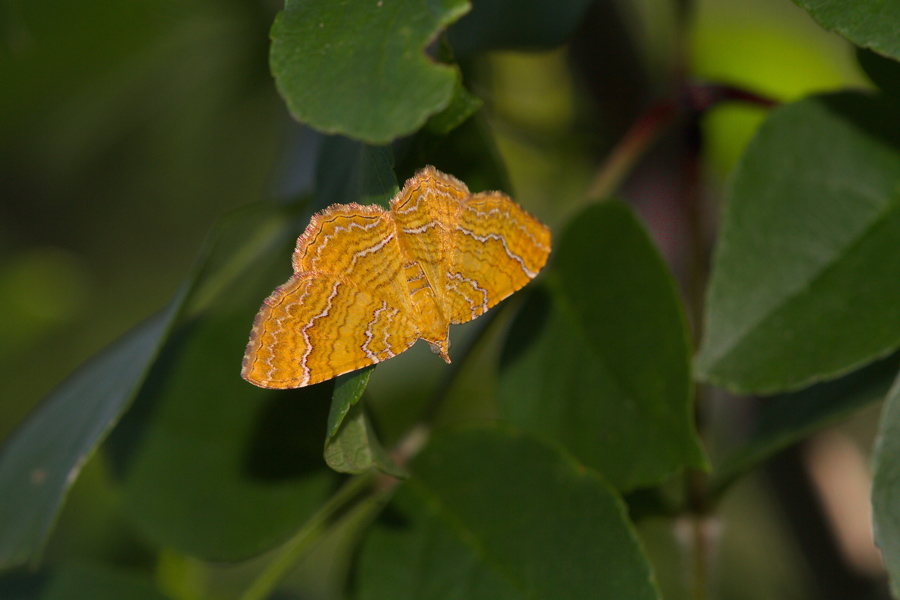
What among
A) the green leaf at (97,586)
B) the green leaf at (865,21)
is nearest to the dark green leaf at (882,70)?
the green leaf at (865,21)

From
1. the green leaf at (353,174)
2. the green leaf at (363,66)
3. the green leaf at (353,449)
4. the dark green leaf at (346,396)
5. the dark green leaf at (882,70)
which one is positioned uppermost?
the green leaf at (363,66)

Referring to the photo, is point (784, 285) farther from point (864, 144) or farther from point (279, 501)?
point (279, 501)

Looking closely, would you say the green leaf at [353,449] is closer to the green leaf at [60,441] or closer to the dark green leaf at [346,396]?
the dark green leaf at [346,396]

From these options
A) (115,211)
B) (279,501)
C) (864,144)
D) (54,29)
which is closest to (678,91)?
(864,144)

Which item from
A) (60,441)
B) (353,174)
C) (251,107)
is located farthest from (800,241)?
(251,107)

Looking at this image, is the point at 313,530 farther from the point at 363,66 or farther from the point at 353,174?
the point at 363,66

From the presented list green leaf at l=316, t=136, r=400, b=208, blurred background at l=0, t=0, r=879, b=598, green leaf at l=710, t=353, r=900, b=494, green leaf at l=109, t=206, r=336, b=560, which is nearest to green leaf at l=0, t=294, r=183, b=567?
green leaf at l=109, t=206, r=336, b=560

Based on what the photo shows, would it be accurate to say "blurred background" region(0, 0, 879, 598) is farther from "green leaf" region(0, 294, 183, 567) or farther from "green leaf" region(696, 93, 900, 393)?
"green leaf" region(0, 294, 183, 567)
